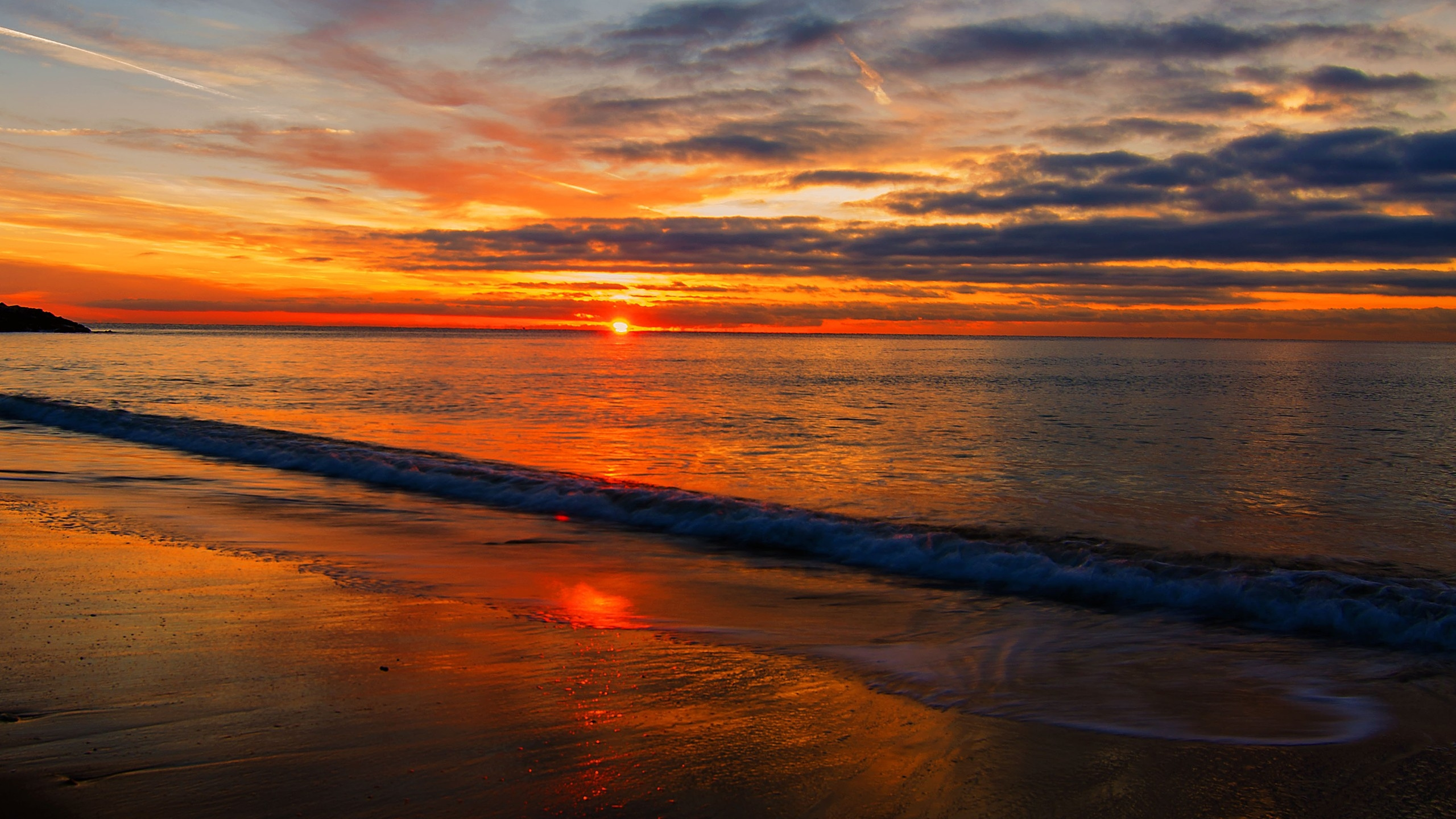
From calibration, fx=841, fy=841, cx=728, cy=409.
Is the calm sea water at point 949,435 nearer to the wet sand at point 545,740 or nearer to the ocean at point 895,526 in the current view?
the ocean at point 895,526

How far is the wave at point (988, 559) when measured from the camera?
7.65 meters

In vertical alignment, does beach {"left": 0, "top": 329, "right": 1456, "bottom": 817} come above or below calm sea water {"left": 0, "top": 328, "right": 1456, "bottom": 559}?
below

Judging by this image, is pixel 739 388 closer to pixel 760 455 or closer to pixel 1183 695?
pixel 760 455

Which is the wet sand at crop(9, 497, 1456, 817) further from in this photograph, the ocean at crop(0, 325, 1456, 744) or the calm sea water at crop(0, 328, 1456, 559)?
the calm sea water at crop(0, 328, 1456, 559)

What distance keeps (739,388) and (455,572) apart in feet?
109

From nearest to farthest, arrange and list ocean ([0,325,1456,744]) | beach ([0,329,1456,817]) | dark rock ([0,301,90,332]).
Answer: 1. beach ([0,329,1456,817])
2. ocean ([0,325,1456,744])
3. dark rock ([0,301,90,332])

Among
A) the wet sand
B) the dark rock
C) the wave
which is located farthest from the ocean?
the dark rock

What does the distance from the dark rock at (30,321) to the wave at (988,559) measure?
127 m

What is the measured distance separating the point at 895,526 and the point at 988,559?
73.4 inches

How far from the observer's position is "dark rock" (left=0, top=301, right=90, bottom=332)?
110 metres

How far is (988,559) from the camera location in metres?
9.46

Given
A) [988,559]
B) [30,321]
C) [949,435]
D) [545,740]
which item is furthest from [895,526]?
[30,321]

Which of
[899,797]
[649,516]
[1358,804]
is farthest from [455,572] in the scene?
[1358,804]

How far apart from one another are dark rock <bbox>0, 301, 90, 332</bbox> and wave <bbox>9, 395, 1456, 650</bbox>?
418 feet
